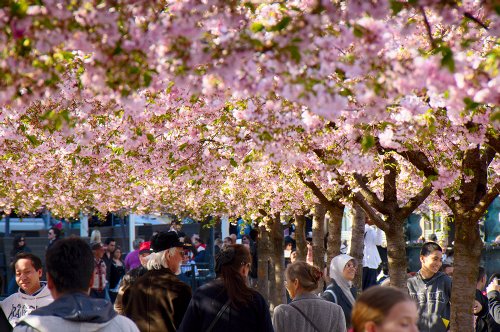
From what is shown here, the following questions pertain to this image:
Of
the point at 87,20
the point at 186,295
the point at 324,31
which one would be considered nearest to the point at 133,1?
the point at 87,20

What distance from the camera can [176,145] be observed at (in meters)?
12.1

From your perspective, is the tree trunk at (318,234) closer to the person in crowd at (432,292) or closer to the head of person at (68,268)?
the person in crowd at (432,292)

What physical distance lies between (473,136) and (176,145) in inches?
171

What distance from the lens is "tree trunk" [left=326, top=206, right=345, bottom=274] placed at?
17634mm

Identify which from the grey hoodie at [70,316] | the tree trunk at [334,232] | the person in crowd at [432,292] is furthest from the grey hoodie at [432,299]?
the grey hoodie at [70,316]

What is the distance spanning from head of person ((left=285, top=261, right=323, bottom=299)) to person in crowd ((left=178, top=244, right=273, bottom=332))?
628mm

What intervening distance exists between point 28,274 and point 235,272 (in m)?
1.79

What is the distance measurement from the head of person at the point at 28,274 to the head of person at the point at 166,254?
96 cm

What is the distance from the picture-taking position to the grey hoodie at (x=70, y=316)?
488 cm

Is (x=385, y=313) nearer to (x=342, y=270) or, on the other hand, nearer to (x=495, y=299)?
(x=342, y=270)

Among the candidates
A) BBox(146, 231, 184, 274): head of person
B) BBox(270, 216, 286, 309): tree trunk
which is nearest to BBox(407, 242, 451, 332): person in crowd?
BBox(146, 231, 184, 274): head of person

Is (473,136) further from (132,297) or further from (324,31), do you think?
(324,31)

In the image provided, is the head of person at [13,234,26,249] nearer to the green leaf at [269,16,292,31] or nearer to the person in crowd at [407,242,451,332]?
the person in crowd at [407,242,451,332]

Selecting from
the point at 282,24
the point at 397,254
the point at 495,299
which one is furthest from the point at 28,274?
the point at 397,254
